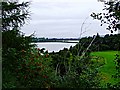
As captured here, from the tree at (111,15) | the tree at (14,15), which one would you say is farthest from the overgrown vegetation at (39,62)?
the tree at (111,15)

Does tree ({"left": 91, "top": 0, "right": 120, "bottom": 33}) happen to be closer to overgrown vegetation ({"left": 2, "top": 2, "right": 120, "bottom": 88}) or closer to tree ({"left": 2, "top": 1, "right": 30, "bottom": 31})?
overgrown vegetation ({"left": 2, "top": 2, "right": 120, "bottom": 88})

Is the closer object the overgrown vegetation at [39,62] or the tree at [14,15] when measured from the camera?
the overgrown vegetation at [39,62]

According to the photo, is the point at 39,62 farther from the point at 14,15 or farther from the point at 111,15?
the point at 111,15

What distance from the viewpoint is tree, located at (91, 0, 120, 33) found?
3.57m

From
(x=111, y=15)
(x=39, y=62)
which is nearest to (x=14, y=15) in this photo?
(x=39, y=62)

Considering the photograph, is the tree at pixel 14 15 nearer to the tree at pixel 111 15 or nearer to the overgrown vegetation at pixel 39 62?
the overgrown vegetation at pixel 39 62

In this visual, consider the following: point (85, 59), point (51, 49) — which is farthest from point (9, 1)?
point (85, 59)

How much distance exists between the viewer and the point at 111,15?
3.64m

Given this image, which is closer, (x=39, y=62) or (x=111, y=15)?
(x=111, y=15)

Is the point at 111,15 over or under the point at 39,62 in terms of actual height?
over

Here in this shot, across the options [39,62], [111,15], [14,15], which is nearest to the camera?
[111,15]

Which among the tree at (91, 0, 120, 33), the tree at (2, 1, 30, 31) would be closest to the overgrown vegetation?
the tree at (2, 1, 30, 31)

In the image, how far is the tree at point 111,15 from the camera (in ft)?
11.7

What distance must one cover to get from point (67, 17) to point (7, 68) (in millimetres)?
1638
